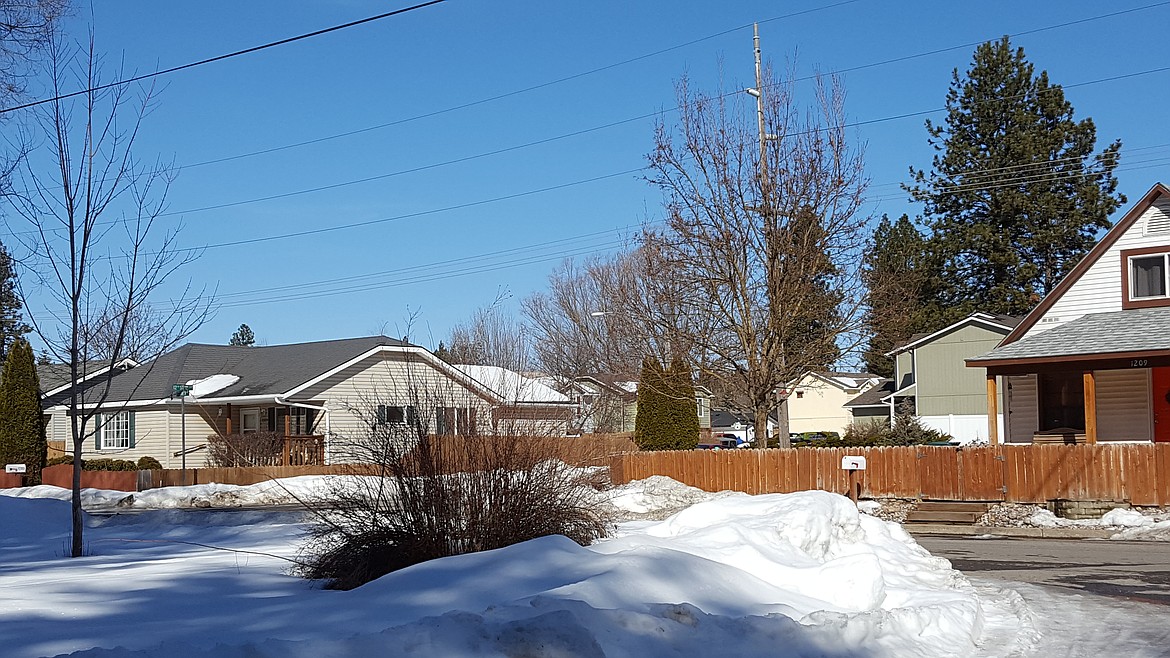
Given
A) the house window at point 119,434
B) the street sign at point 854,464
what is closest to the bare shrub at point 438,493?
the street sign at point 854,464

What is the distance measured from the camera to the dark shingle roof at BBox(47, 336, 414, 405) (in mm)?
39747

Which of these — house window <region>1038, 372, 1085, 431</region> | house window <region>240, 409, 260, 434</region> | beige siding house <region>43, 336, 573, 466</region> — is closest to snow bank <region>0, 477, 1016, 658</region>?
house window <region>1038, 372, 1085, 431</region>

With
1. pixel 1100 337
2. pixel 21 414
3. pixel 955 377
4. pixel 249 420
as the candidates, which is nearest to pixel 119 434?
pixel 249 420

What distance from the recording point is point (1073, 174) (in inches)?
2120

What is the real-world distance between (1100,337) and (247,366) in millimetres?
30963

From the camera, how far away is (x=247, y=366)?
144 feet

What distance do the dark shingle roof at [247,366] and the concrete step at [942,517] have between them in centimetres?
1857

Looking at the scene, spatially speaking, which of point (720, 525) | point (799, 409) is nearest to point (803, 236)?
point (720, 525)

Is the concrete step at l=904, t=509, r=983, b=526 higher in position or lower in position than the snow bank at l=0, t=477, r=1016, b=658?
lower

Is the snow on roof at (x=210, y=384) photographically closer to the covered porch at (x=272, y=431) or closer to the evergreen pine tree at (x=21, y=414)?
the covered porch at (x=272, y=431)

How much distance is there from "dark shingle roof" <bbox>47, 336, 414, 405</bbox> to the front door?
22364 mm

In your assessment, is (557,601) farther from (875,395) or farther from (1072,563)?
(875,395)

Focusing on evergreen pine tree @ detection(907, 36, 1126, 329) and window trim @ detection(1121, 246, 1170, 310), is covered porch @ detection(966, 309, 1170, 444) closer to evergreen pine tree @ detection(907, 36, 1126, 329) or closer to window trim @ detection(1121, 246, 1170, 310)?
window trim @ detection(1121, 246, 1170, 310)

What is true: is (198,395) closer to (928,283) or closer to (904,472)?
(904,472)
